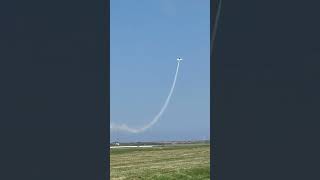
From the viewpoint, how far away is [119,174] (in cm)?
2647

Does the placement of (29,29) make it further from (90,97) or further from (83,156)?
(83,156)

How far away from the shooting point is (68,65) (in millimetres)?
9969
